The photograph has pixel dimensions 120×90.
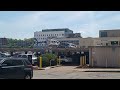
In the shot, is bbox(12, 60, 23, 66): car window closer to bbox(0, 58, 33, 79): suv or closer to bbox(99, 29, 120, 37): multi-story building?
bbox(0, 58, 33, 79): suv

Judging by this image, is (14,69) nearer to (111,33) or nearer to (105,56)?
(105,56)

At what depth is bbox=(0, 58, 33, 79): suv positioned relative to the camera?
14.9m

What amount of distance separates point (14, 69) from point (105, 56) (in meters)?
19.1

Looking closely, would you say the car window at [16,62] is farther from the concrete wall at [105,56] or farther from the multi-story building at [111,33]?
the multi-story building at [111,33]

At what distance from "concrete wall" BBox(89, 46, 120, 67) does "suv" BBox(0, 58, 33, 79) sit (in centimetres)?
1809

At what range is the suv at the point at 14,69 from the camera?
14.9 meters

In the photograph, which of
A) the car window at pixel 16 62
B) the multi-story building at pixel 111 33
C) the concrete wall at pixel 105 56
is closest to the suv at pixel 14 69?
the car window at pixel 16 62

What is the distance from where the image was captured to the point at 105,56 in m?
33.0

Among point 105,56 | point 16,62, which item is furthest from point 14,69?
point 105,56

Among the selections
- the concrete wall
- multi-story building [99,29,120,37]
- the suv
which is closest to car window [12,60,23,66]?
the suv
